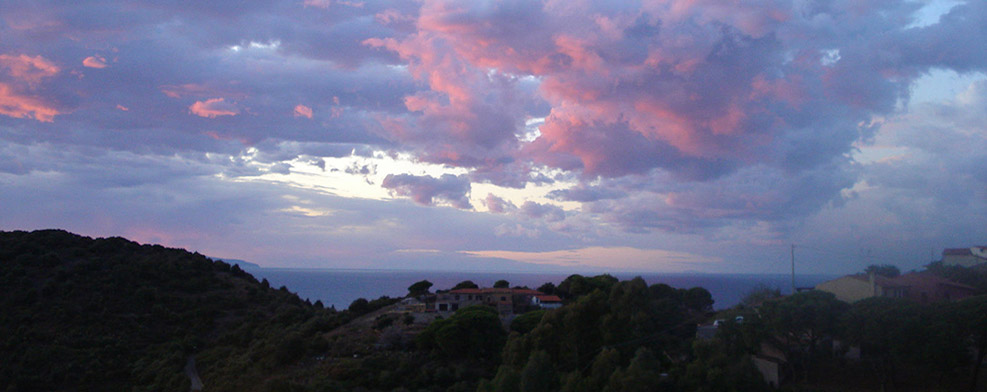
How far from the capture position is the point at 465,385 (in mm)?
27047

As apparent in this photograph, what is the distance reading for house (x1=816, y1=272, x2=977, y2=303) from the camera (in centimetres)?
3544

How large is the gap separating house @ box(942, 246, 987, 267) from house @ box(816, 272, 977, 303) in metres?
19.7

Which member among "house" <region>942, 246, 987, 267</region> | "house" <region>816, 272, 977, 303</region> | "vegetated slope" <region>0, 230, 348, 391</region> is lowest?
"vegetated slope" <region>0, 230, 348, 391</region>

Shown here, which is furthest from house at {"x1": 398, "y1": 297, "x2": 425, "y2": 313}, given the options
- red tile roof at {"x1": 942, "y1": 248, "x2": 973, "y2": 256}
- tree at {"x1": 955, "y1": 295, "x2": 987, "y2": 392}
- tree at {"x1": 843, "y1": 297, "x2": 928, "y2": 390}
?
red tile roof at {"x1": 942, "y1": 248, "x2": 973, "y2": 256}

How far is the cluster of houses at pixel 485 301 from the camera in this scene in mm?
45281

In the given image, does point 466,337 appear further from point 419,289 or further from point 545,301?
point 419,289

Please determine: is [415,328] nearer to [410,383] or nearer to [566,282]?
[410,383]

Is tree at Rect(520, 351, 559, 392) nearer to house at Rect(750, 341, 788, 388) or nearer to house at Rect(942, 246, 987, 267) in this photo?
house at Rect(750, 341, 788, 388)

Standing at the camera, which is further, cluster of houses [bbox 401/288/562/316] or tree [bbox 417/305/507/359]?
cluster of houses [bbox 401/288/562/316]

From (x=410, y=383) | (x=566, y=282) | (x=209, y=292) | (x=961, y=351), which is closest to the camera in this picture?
→ (x=961, y=351)

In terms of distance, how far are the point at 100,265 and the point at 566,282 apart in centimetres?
3933

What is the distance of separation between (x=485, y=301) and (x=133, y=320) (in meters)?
24.1

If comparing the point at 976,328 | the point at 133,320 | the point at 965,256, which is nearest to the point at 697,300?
the point at 976,328

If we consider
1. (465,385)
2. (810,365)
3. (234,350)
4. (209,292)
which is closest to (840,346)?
(810,365)
